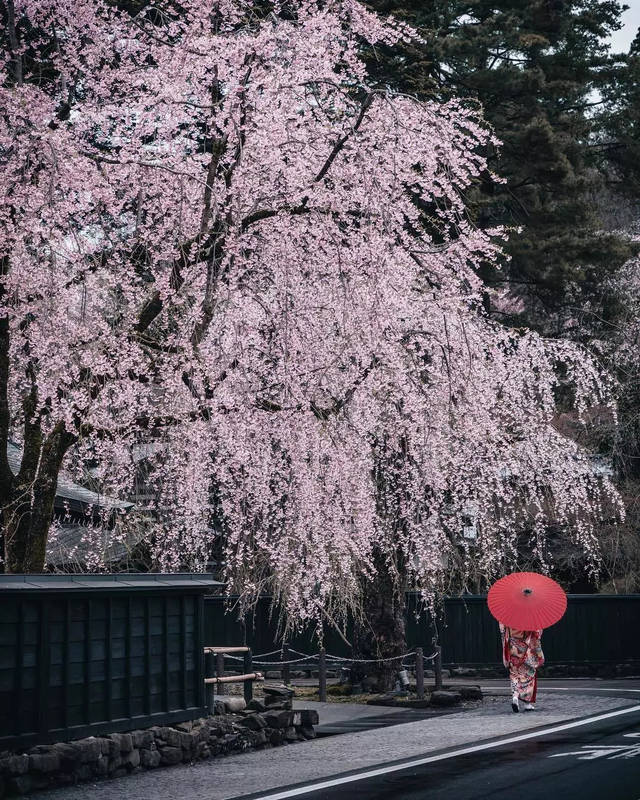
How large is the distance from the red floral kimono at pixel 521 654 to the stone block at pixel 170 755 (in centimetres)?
529

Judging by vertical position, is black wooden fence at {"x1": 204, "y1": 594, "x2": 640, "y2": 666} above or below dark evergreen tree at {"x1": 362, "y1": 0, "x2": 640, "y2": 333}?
below

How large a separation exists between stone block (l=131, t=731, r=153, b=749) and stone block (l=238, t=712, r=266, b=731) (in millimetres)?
1693

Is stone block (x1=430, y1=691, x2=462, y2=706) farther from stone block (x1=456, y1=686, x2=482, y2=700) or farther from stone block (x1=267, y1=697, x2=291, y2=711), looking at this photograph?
stone block (x1=267, y1=697, x2=291, y2=711)

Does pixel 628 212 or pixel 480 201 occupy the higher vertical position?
pixel 628 212

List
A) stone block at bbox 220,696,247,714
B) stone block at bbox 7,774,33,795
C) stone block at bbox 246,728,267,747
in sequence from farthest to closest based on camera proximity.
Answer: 1. stone block at bbox 220,696,247,714
2. stone block at bbox 246,728,267,747
3. stone block at bbox 7,774,33,795

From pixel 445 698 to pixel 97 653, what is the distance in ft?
25.2

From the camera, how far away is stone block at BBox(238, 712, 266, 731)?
12.3 m

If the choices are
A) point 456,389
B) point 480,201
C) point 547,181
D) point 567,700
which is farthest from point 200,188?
point 547,181

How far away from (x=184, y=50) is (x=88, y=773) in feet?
27.4

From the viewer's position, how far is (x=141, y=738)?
10.7 meters

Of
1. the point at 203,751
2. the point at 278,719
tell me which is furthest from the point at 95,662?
the point at 278,719

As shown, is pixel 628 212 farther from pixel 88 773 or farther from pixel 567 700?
pixel 88 773

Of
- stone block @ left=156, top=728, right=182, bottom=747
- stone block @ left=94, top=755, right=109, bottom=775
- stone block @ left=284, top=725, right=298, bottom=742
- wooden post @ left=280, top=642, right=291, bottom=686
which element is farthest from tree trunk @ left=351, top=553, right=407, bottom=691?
stone block @ left=94, top=755, right=109, bottom=775

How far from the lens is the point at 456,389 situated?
47.4 feet
